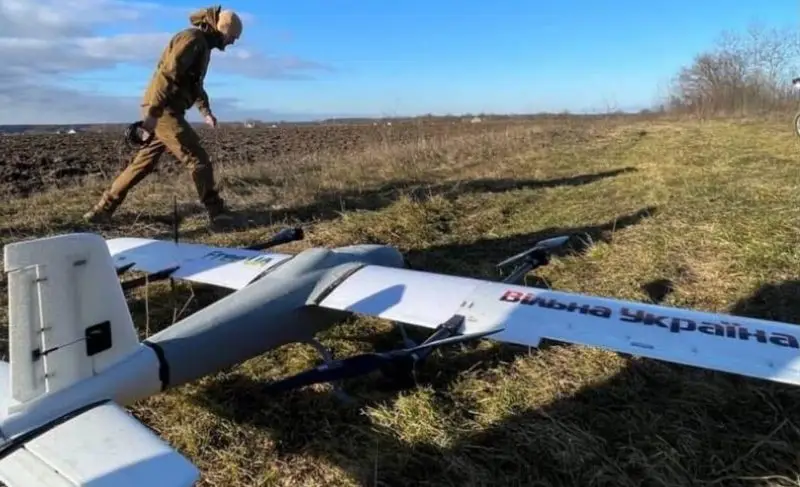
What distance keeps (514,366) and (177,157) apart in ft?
18.2

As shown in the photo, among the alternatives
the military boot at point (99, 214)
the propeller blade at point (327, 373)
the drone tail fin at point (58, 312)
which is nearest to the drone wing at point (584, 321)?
the propeller blade at point (327, 373)

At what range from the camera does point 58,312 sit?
2785mm

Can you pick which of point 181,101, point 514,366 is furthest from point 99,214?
point 514,366

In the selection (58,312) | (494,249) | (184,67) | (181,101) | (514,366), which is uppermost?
(184,67)

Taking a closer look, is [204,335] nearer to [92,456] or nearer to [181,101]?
[92,456]

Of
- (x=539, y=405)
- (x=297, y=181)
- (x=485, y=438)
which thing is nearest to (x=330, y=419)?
(x=485, y=438)

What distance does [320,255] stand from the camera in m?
4.84

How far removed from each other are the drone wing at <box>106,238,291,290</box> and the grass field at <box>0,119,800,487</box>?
1.55 feet

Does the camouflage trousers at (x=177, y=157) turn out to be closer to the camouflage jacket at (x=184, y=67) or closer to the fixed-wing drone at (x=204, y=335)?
the camouflage jacket at (x=184, y=67)

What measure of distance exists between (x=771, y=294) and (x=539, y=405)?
2879 millimetres

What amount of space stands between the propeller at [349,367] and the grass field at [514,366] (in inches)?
23.3

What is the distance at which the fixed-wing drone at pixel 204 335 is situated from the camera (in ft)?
8.09

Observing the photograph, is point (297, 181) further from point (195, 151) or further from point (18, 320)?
point (18, 320)

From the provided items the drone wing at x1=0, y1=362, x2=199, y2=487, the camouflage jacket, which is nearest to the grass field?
the drone wing at x1=0, y1=362, x2=199, y2=487
